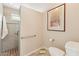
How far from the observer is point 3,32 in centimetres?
107

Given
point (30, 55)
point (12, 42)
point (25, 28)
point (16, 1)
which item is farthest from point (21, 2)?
point (30, 55)

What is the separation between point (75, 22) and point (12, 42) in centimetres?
65

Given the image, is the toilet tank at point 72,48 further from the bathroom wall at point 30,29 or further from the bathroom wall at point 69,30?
the bathroom wall at point 30,29

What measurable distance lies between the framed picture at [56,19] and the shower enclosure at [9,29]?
32 cm

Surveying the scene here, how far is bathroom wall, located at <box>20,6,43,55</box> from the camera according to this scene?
3.52 ft

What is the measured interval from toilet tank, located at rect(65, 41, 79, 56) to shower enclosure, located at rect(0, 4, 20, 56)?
1.59ft

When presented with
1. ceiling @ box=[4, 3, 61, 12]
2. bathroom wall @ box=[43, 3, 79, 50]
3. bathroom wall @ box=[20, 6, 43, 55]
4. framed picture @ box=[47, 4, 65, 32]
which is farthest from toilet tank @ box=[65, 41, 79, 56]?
ceiling @ box=[4, 3, 61, 12]

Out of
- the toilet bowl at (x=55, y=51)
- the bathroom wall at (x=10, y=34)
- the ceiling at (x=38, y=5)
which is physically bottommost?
the toilet bowl at (x=55, y=51)

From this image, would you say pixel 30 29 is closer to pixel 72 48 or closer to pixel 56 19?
pixel 56 19

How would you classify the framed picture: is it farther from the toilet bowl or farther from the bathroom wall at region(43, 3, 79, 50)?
the toilet bowl

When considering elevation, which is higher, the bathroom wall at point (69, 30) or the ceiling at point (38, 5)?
the ceiling at point (38, 5)

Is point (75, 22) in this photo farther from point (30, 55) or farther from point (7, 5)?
point (7, 5)

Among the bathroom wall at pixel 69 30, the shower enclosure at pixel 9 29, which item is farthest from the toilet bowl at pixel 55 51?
the shower enclosure at pixel 9 29

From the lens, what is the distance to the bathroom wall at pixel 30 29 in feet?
3.52
